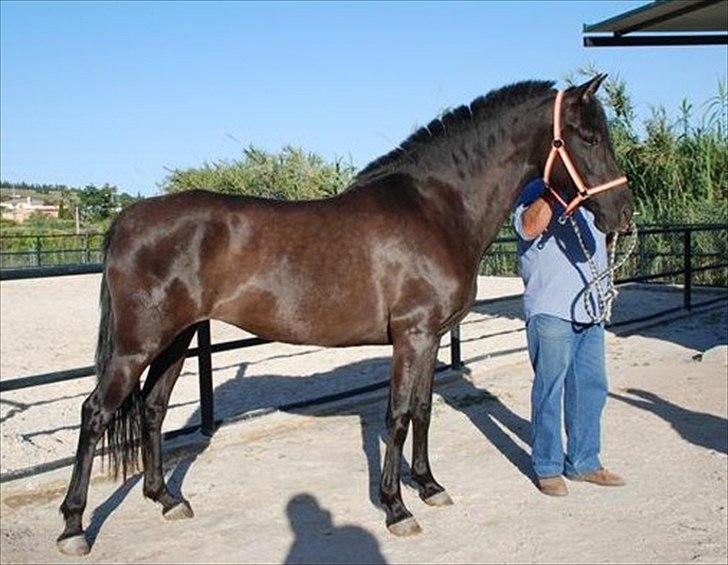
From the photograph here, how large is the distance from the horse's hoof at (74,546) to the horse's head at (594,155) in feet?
8.29

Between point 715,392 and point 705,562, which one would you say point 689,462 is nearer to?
point 705,562

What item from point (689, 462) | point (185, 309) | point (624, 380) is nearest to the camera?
point (185, 309)

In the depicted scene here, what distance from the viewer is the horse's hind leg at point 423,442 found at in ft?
11.5

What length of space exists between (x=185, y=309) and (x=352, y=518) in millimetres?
1192

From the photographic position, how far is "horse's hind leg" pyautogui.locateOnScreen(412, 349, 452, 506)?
11.5 feet

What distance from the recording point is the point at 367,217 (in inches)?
136

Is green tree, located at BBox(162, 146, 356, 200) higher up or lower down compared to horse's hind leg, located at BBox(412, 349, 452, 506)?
higher up

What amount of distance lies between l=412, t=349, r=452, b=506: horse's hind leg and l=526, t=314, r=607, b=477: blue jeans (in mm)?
525

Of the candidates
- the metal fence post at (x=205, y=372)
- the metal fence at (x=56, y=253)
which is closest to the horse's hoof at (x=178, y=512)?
the metal fence post at (x=205, y=372)

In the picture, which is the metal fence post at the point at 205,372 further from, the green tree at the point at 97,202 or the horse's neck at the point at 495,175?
the green tree at the point at 97,202

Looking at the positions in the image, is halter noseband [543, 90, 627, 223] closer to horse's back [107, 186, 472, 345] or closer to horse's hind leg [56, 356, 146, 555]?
horse's back [107, 186, 472, 345]

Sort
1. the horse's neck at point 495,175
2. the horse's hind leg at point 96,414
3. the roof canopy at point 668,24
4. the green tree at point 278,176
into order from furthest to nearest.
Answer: the green tree at point 278,176 < the roof canopy at point 668,24 < the horse's neck at point 495,175 < the horse's hind leg at point 96,414

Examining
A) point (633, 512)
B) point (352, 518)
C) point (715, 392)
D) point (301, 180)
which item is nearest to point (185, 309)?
point (352, 518)

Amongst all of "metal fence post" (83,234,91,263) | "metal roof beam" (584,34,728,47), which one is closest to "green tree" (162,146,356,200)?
"metal fence post" (83,234,91,263)
